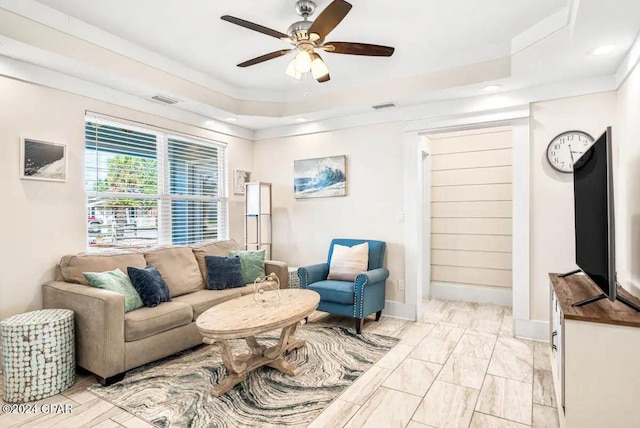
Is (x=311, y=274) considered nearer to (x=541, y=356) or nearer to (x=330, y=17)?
(x=541, y=356)

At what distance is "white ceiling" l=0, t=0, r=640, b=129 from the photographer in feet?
8.63

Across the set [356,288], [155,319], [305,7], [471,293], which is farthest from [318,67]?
[471,293]

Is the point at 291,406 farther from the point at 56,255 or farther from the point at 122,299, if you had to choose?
the point at 56,255

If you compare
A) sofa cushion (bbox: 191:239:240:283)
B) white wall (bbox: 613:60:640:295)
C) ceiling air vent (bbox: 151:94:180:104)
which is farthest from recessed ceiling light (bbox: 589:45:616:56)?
sofa cushion (bbox: 191:239:240:283)

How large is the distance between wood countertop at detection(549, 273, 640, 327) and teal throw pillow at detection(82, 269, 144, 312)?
10.3 ft

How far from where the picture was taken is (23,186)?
294 cm

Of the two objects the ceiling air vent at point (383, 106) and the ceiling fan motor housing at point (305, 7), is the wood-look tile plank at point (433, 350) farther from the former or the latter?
the ceiling fan motor housing at point (305, 7)

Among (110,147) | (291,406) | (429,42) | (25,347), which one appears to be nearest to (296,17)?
(429,42)

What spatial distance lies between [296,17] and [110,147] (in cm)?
232

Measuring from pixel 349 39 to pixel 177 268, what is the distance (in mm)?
2857

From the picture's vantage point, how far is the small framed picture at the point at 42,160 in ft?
9.68

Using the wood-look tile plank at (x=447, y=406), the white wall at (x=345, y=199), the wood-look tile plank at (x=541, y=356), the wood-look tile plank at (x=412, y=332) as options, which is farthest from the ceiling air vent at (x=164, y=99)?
the wood-look tile plank at (x=541, y=356)

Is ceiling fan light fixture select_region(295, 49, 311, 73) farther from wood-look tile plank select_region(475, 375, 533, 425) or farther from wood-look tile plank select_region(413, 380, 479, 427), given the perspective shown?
wood-look tile plank select_region(475, 375, 533, 425)

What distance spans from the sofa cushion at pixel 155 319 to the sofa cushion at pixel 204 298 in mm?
81
